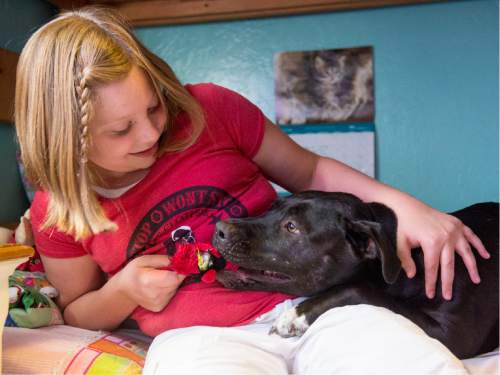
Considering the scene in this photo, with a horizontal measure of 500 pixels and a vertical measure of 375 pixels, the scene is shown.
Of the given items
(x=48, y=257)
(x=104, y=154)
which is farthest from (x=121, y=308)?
(x=104, y=154)

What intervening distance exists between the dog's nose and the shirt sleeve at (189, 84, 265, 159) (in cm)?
30

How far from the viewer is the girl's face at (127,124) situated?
3.93ft

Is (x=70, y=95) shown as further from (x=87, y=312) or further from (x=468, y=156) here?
(x=468, y=156)

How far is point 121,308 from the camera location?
55.7 inches

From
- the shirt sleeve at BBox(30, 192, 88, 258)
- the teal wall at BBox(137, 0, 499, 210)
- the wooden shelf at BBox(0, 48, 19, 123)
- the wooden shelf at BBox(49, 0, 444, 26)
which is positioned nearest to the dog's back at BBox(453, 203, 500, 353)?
the shirt sleeve at BBox(30, 192, 88, 258)

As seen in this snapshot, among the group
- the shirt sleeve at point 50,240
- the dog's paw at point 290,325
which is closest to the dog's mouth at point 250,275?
the dog's paw at point 290,325

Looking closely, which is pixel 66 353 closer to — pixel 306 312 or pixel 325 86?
pixel 306 312

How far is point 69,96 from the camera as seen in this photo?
3.89 feet

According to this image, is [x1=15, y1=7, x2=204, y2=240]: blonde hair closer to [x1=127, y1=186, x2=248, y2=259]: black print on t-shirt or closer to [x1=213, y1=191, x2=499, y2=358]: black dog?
[x1=127, y1=186, x2=248, y2=259]: black print on t-shirt

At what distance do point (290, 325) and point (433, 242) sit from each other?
41 cm

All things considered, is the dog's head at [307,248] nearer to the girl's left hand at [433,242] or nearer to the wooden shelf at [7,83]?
the girl's left hand at [433,242]

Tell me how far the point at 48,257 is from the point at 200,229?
1.44 feet

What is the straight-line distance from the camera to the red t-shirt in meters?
1.32

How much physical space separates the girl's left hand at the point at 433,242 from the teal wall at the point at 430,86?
4.84 feet
